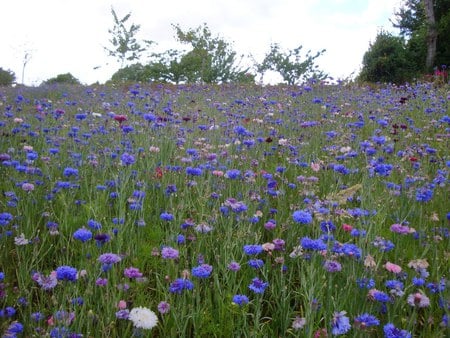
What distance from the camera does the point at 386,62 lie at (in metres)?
17.0

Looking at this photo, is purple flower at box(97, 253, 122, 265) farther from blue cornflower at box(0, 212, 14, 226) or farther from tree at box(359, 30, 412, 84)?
tree at box(359, 30, 412, 84)

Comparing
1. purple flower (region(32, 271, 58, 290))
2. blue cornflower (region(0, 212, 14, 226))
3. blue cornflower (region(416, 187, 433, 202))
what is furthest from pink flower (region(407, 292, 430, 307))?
blue cornflower (region(0, 212, 14, 226))

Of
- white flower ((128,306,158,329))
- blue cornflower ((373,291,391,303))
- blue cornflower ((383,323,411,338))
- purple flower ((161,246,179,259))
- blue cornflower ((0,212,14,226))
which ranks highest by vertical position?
blue cornflower ((0,212,14,226))

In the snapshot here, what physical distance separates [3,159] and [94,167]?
67 cm

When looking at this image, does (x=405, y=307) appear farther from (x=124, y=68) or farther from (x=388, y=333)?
(x=124, y=68)

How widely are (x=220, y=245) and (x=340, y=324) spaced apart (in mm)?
954

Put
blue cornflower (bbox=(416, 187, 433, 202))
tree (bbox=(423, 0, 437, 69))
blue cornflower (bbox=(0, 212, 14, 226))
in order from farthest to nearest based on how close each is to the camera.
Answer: tree (bbox=(423, 0, 437, 69)), blue cornflower (bbox=(416, 187, 433, 202)), blue cornflower (bbox=(0, 212, 14, 226))

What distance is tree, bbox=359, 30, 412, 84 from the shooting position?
675 inches

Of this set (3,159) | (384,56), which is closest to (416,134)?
(3,159)

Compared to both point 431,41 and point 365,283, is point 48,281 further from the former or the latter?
point 431,41

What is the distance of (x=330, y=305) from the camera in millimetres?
1729

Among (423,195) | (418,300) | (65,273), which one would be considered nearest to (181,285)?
(65,273)

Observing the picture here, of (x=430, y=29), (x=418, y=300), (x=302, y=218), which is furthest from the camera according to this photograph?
(x=430, y=29)

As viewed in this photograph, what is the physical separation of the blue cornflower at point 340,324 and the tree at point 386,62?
17.1 meters
